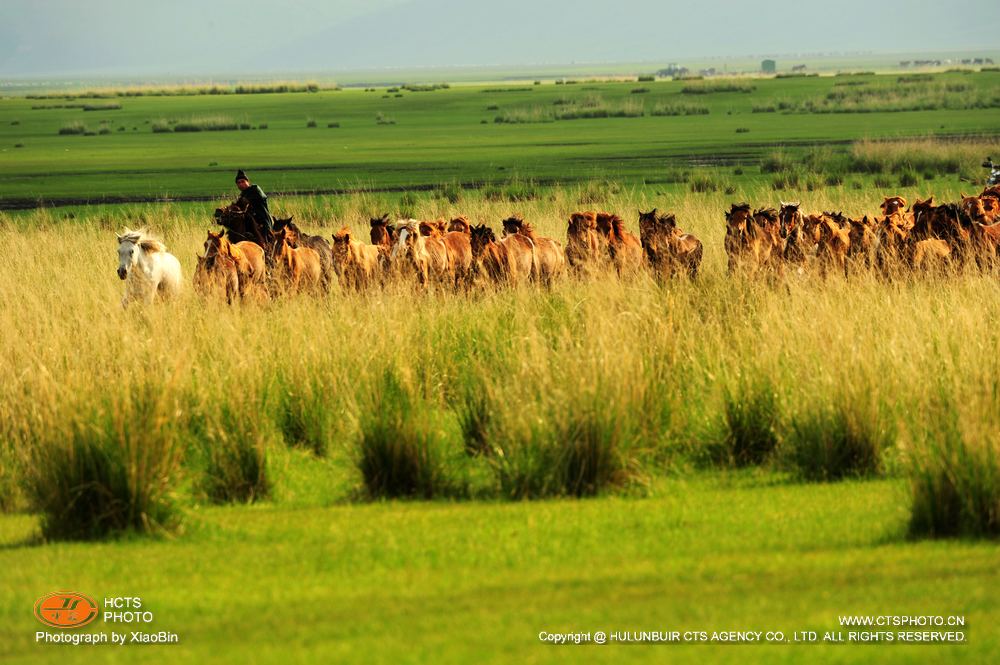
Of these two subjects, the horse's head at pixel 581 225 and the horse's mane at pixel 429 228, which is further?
the horse's mane at pixel 429 228

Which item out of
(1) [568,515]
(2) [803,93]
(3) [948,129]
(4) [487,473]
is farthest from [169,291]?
(2) [803,93]

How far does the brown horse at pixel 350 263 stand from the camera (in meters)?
19.3

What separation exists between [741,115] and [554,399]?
251 ft

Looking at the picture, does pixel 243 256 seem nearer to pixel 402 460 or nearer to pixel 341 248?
pixel 341 248

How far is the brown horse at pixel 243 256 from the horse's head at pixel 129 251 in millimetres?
890

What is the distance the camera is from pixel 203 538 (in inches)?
369

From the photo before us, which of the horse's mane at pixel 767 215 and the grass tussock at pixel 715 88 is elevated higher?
the horse's mane at pixel 767 215

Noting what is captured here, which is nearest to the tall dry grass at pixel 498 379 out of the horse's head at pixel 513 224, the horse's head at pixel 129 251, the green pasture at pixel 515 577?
the green pasture at pixel 515 577

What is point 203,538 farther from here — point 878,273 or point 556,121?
point 556,121

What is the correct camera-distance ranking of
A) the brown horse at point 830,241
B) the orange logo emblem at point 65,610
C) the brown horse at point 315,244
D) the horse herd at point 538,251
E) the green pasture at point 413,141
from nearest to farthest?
the orange logo emblem at point 65,610
the horse herd at point 538,251
the brown horse at point 830,241
the brown horse at point 315,244
the green pasture at point 413,141

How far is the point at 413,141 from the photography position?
228 feet

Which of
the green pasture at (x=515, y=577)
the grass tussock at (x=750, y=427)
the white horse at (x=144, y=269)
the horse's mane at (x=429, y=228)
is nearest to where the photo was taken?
the green pasture at (x=515, y=577)

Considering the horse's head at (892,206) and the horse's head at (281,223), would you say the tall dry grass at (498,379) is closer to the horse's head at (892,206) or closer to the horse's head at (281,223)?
the horse's head at (281,223)

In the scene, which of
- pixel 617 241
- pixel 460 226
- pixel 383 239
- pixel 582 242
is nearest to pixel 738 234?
pixel 617 241
